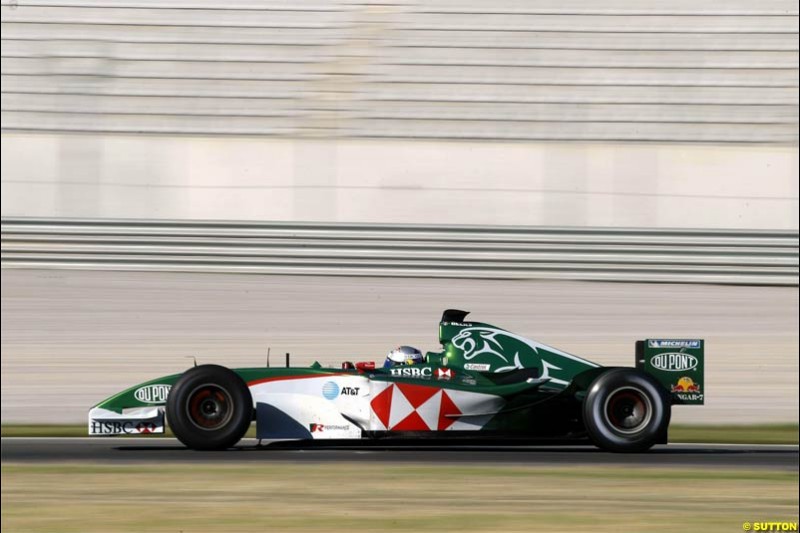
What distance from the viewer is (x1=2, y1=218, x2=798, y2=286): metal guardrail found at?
52.1ft

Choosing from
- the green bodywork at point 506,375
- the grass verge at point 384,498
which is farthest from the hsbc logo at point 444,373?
the grass verge at point 384,498

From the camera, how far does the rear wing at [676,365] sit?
31.6 feet

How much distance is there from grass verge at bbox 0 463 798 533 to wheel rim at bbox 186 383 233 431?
625 millimetres

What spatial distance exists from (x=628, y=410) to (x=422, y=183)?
25.3 ft

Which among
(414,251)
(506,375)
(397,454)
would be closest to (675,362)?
(506,375)

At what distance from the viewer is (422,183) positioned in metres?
16.5

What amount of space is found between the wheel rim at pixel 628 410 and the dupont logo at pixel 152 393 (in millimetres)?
3492

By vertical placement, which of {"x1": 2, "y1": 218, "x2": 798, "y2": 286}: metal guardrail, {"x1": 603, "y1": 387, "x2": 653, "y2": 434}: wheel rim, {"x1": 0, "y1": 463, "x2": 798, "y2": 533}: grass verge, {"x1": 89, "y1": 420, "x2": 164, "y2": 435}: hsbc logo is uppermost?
{"x1": 2, "y1": 218, "x2": 798, "y2": 286}: metal guardrail

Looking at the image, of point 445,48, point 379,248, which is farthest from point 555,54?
point 379,248

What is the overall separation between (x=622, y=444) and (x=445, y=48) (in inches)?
361

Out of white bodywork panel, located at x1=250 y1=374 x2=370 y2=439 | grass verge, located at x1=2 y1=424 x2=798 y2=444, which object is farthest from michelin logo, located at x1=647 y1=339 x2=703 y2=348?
grass verge, located at x1=2 y1=424 x2=798 y2=444

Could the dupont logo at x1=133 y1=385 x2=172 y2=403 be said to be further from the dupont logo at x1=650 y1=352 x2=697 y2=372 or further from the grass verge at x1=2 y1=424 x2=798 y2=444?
the dupont logo at x1=650 y1=352 x2=697 y2=372

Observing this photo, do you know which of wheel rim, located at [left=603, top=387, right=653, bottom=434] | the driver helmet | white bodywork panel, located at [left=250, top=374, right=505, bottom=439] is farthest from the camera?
the driver helmet

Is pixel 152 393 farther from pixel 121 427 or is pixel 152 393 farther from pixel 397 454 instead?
pixel 397 454
